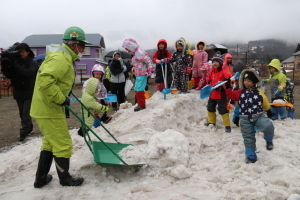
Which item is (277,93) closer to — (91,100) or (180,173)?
(180,173)

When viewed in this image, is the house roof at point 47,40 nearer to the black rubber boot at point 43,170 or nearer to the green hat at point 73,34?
the green hat at point 73,34

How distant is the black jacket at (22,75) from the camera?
18.4 feet

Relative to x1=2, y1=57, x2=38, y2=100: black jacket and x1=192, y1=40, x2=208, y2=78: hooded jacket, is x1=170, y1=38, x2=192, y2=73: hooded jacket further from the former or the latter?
x1=2, y1=57, x2=38, y2=100: black jacket

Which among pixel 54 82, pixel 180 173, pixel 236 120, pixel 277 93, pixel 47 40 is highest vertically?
pixel 47 40

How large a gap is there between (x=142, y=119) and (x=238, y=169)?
227 centimetres

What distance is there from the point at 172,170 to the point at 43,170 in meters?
1.65

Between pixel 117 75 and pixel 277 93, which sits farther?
pixel 117 75

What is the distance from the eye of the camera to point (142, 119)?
528 centimetres

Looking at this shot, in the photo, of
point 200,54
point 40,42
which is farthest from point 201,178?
point 40,42

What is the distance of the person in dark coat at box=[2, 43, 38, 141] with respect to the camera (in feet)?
18.4

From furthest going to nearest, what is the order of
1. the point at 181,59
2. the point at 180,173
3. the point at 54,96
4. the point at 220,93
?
the point at 181,59 < the point at 220,93 < the point at 180,173 < the point at 54,96

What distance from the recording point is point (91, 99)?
549 cm

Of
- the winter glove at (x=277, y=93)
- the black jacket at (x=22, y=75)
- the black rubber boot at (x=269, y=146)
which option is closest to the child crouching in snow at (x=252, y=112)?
the black rubber boot at (x=269, y=146)

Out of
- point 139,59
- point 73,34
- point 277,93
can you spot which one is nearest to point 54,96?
point 73,34
